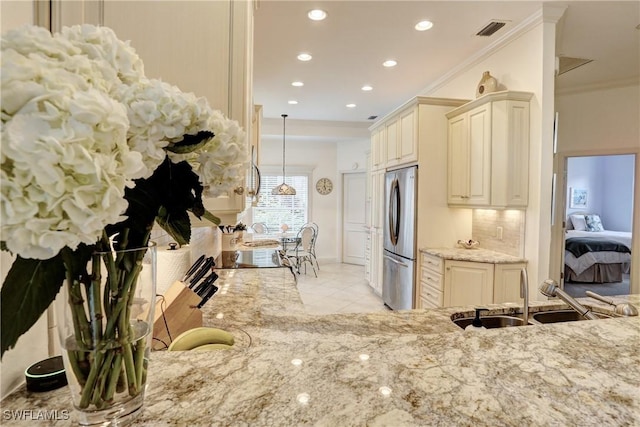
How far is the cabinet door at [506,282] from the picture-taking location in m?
3.05

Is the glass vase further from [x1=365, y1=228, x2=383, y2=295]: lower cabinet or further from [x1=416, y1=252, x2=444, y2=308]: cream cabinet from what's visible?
[x1=365, y1=228, x2=383, y2=295]: lower cabinet

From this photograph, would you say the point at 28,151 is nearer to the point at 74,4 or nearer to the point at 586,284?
the point at 74,4

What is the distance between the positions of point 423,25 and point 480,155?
4.30 feet

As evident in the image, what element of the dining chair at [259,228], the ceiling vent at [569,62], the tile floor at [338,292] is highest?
the ceiling vent at [569,62]

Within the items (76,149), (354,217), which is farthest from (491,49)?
(354,217)

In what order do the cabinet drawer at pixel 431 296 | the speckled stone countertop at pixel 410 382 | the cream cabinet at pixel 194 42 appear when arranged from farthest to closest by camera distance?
1. the cabinet drawer at pixel 431 296
2. the cream cabinet at pixel 194 42
3. the speckled stone countertop at pixel 410 382

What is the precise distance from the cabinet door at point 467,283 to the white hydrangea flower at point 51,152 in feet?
10.7

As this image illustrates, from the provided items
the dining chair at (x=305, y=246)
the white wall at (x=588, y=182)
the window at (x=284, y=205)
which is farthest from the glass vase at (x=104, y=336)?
the white wall at (x=588, y=182)

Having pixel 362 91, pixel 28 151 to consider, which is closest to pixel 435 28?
pixel 362 91

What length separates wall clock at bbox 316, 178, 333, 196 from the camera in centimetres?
774

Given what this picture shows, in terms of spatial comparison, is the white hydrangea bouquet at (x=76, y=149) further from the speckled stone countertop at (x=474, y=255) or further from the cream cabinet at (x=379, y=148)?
the cream cabinet at (x=379, y=148)

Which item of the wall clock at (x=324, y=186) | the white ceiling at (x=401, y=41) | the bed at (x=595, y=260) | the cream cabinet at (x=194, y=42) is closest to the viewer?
the cream cabinet at (x=194, y=42)

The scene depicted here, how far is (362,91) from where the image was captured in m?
5.05

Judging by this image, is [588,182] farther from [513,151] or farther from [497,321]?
[497,321]
